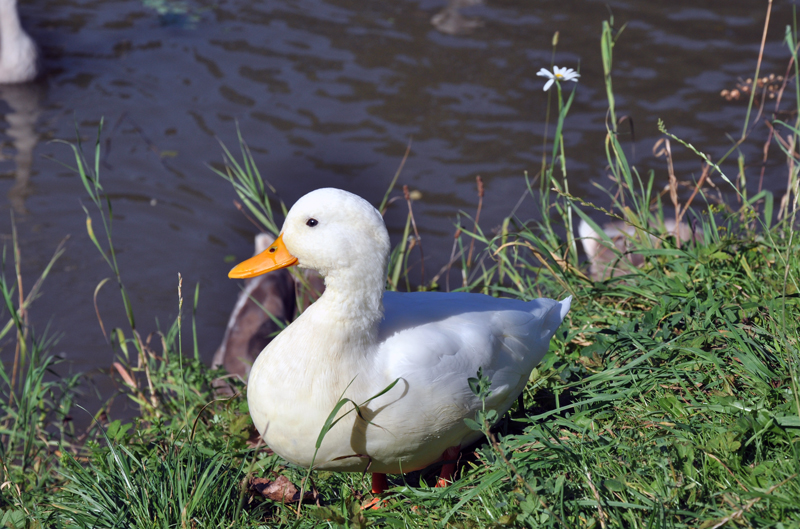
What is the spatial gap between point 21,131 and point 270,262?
5.41 meters

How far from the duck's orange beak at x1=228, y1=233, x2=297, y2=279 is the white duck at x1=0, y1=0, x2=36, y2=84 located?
6056 millimetres

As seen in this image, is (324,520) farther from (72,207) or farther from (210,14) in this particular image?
(210,14)

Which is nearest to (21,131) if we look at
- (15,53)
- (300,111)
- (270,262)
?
(15,53)

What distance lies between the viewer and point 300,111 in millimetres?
6512

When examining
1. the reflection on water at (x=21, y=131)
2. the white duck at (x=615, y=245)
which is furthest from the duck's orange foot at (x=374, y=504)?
the reflection on water at (x=21, y=131)

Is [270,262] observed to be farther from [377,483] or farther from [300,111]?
[300,111]

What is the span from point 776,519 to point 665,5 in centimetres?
763

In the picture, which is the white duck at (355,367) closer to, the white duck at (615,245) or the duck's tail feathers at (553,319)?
the duck's tail feathers at (553,319)

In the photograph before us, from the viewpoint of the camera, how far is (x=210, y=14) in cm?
785

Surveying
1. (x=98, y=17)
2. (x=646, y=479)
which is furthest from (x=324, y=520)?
(x=98, y=17)

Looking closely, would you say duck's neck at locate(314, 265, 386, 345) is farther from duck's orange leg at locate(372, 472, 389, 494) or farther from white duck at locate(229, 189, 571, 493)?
duck's orange leg at locate(372, 472, 389, 494)

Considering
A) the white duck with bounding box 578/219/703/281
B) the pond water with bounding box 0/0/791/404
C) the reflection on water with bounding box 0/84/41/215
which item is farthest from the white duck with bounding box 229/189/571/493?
the reflection on water with bounding box 0/84/41/215

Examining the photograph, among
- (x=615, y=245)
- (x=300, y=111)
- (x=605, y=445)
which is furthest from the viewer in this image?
(x=300, y=111)

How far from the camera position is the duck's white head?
1996mm
